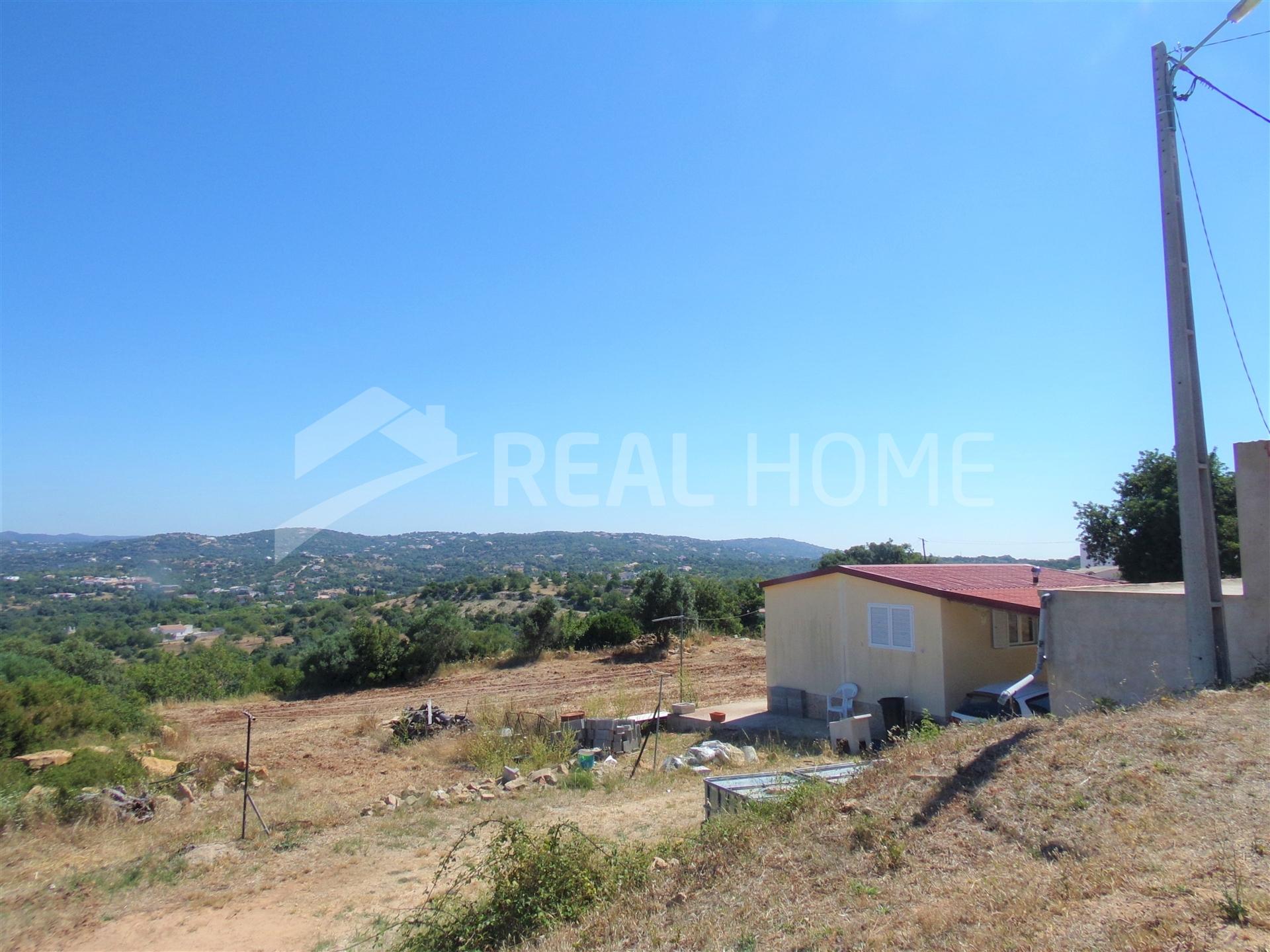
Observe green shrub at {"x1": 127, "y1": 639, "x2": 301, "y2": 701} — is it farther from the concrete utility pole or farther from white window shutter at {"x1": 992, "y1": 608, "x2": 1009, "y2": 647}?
the concrete utility pole

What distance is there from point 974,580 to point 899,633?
2.34 meters

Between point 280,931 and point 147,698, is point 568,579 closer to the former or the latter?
point 147,698

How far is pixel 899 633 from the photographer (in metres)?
14.0

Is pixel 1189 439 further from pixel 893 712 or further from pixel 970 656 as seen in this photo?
pixel 893 712

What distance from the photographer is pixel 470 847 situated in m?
8.47

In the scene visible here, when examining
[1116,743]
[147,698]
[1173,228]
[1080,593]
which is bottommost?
[147,698]

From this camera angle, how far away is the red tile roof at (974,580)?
12992mm

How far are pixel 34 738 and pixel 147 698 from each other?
1134 cm

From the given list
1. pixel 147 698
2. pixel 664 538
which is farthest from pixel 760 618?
pixel 664 538

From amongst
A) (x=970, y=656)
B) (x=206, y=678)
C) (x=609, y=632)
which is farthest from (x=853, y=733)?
(x=206, y=678)

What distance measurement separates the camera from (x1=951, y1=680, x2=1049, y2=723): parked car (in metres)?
11.1

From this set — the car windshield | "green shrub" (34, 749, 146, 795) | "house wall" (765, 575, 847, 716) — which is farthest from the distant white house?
the car windshield

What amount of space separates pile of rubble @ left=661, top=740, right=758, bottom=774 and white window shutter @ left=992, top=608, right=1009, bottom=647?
→ 5.27 metres

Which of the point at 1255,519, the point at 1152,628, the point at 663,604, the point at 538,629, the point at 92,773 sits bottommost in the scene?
the point at 538,629
